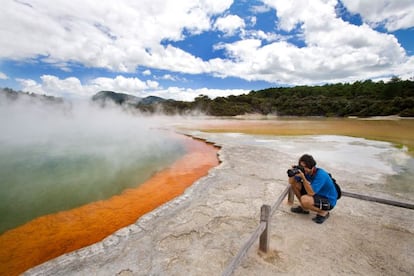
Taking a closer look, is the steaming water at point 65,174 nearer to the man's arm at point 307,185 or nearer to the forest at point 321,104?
the man's arm at point 307,185

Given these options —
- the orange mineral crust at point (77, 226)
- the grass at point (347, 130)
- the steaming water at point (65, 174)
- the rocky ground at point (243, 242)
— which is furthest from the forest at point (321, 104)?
the orange mineral crust at point (77, 226)

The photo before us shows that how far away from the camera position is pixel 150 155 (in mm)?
8891

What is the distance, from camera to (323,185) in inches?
118

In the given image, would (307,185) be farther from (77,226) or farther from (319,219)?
(77,226)

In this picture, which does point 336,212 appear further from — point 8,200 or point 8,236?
point 8,200

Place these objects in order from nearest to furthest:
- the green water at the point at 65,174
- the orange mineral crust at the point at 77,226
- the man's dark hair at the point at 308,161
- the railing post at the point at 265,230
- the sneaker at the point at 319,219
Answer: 1. the railing post at the point at 265,230
2. the man's dark hair at the point at 308,161
3. the orange mineral crust at the point at 77,226
4. the sneaker at the point at 319,219
5. the green water at the point at 65,174

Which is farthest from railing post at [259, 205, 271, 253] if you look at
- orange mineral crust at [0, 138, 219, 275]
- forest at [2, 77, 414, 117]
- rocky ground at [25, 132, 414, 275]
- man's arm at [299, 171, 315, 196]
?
forest at [2, 77, 414, 117]

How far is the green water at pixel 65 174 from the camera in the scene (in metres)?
4.66

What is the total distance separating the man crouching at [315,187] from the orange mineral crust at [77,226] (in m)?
2.76

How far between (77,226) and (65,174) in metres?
3.58

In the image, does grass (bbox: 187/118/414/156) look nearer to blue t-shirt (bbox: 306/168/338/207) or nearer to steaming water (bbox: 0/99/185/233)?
blue t-shirt (bbox: 306/168/338/207)

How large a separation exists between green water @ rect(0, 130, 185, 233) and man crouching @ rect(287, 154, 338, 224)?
13.5 ft

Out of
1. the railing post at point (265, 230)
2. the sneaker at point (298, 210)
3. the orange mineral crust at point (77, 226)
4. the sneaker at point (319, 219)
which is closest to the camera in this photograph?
the railing post at point (265, 230)

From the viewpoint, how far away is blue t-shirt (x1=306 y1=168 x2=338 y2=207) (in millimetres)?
2926
